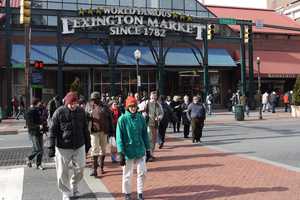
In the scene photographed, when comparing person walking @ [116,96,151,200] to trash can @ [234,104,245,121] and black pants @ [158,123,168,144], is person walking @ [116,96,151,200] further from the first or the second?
trash can @ [234,104,245,121]

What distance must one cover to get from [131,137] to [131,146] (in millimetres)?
145

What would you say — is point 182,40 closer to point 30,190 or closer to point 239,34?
point 239,34

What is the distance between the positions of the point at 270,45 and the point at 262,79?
357cm

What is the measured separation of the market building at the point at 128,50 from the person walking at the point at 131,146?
2323 centimetres

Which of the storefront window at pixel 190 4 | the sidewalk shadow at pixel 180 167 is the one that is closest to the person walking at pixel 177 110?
the sidewalk shadow at pixel 180 167

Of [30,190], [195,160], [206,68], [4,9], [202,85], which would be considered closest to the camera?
[30,190]

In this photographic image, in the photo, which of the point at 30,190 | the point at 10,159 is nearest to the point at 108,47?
the point at 10,159

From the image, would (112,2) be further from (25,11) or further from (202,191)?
(202,191)

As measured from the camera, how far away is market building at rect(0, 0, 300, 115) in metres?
34.8

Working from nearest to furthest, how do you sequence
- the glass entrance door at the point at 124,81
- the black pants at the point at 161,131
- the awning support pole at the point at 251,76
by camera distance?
the black pants at the point at 161,131
the glass entrance door at the point at 124,81
the awning support pole at the point at 251,76

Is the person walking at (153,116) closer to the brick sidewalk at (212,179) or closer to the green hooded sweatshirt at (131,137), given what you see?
the brick sidewalk at (212,179)

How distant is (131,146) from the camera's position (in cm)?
773

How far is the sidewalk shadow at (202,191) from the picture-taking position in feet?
26.6

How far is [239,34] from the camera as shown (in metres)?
42.0
